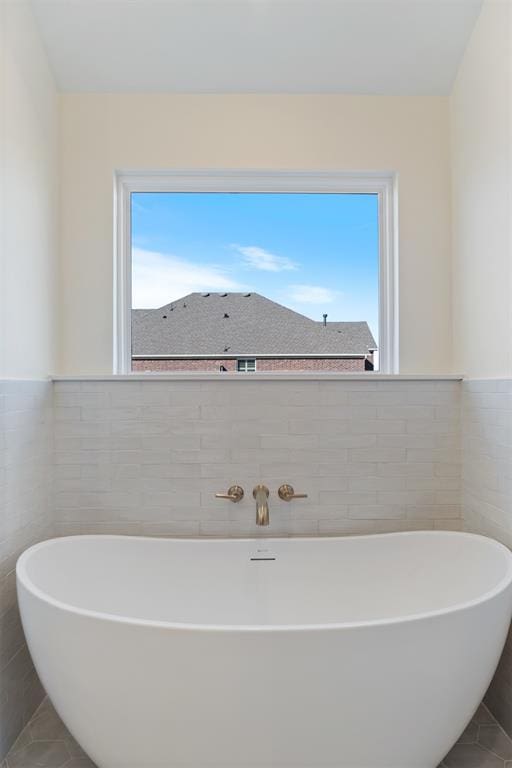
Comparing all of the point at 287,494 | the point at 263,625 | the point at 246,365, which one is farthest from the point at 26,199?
the point at 263,625

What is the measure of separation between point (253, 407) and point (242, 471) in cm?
28

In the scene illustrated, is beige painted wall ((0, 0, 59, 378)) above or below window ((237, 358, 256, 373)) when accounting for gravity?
above

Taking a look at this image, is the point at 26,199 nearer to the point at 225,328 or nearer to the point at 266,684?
the point at 225,328

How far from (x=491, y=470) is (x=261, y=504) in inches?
35.1

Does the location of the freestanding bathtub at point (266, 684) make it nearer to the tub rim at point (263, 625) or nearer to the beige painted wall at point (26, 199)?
the tub rim at point (263, 625)

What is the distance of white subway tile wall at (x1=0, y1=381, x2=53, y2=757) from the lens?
5.18 feet

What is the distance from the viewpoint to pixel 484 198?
6.02ft

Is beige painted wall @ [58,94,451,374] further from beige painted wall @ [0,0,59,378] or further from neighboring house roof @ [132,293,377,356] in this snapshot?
neighboring house roof @ [132,293,377,356]

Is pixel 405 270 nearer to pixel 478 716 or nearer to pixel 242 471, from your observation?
pixel 242 471

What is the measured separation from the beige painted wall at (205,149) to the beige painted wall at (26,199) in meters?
0.10

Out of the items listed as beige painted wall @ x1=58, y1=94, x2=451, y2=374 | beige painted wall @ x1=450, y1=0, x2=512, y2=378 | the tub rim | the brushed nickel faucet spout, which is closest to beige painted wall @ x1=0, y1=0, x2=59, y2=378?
beige painted wall @ x1=58, y1=94, x2=451, y2=374

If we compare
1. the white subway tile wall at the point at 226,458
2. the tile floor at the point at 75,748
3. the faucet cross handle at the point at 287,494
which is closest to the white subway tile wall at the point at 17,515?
the tile floor at the point at 75,748

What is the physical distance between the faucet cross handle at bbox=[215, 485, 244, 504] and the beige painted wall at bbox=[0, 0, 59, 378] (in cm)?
88

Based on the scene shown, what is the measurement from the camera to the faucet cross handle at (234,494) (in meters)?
1.93
